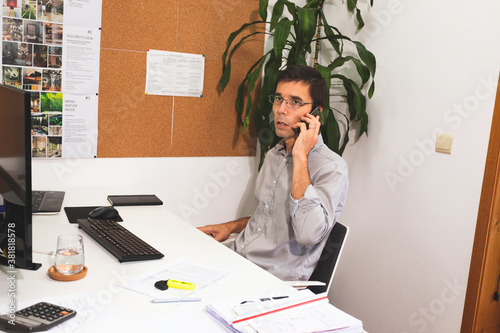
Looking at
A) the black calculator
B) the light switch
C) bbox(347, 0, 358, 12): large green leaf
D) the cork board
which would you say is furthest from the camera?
bbox(347, 0, 358, 12): large green leaf

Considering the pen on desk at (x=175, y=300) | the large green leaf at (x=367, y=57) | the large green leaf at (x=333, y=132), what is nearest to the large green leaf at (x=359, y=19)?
the large green leaf at (x=367, y=57)

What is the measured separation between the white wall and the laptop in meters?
1.55

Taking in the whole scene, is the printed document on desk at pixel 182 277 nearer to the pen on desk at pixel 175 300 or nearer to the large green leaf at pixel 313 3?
the pen on desk at pixel 175 300

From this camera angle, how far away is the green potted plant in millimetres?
2471

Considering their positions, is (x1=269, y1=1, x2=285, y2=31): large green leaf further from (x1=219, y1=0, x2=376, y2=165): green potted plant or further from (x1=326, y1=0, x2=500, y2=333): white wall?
(x1=326, y1=0, x2=500, y2=333): white wall

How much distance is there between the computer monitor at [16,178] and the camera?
1.13m

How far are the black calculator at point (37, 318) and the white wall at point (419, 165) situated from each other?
5.66 ft

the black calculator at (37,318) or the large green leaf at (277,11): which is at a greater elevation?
the large green leaf at (277,11)

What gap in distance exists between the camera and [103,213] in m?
1.86

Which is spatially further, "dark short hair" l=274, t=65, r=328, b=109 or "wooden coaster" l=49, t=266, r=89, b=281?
"dark short hair" l=274, t=65, r=328, b=109

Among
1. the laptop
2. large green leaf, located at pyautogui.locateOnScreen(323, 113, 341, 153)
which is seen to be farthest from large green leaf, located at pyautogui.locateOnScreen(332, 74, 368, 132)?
the laptop

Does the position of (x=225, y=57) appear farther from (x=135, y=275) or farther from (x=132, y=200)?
(x=135, y=275)

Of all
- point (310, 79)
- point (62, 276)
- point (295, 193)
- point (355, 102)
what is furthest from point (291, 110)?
point (62, 276)

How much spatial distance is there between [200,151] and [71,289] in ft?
5.09
